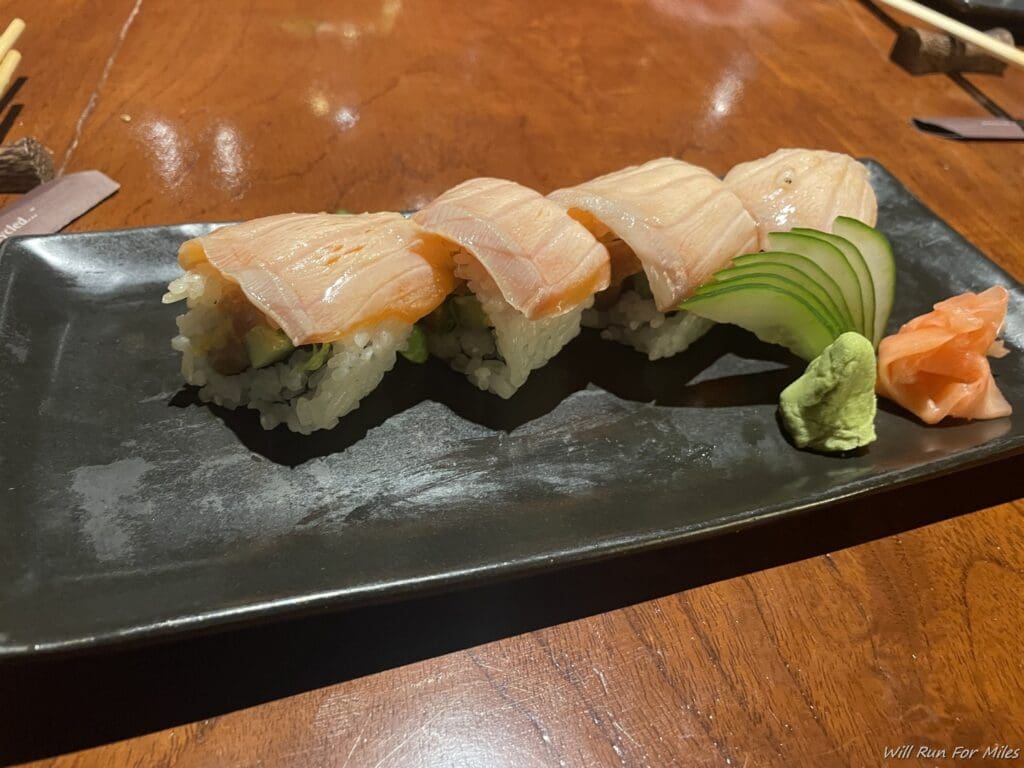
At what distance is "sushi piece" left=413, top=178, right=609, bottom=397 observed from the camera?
167 cm

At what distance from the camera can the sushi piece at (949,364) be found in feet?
6.33

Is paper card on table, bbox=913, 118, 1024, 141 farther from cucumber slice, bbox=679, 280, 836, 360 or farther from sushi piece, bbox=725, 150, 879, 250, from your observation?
cucumber slice, bbox=679, 280, 836, 360

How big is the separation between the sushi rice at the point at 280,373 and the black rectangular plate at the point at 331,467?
55mm

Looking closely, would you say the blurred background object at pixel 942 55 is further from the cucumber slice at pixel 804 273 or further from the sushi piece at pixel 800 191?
the cucumber slice at pixel 804 273

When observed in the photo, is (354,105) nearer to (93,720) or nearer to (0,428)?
(0,428)

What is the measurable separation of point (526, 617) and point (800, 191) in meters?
1.57

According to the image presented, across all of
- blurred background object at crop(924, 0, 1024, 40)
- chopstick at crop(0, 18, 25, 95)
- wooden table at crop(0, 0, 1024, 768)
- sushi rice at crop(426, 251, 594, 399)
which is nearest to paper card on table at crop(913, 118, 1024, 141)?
wooden table at crop(0, 0, 1024, 768)

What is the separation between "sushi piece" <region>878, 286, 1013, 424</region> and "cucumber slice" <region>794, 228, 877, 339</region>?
9cm

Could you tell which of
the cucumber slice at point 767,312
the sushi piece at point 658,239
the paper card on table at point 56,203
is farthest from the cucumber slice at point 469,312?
the paper card on table at point 56,203

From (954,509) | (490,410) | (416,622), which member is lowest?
(954,509)

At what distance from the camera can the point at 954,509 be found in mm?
1861

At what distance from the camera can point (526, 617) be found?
152 cm

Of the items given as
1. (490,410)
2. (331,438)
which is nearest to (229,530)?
(331,438)

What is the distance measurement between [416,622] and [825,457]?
116 centimetres
